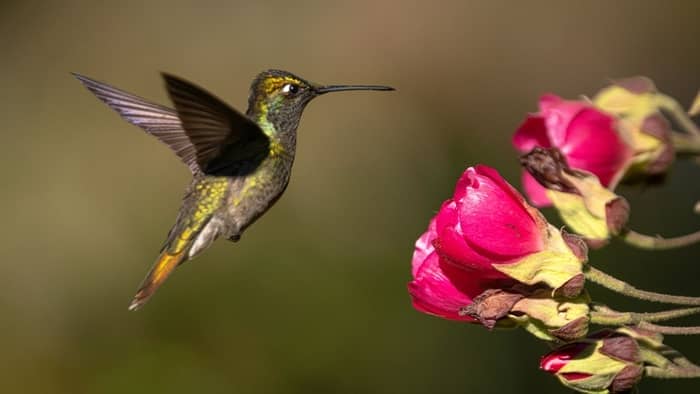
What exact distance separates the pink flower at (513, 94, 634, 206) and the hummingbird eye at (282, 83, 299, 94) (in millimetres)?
474

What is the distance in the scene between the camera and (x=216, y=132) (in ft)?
6.35

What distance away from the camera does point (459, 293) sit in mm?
1506

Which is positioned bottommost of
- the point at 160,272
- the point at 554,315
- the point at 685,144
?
the point at 160,272

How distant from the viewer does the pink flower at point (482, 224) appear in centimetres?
143

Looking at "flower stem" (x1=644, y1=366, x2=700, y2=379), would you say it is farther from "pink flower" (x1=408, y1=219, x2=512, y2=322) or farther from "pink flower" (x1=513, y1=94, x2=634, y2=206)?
"pink flower" (x1=513, y1=94, x2=634, y2=206)

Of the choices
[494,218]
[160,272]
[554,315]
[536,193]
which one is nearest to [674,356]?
[554,315]

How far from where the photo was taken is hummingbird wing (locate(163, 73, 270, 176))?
5.63 ft

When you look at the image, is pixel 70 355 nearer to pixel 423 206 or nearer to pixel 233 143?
pixel 423 206

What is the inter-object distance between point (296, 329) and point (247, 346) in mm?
220

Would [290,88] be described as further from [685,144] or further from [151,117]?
[685,144]

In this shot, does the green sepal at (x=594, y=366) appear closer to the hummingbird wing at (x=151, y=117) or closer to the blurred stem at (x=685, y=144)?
the blurred stem at (x=685, y=144)

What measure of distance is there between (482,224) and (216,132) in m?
0.70

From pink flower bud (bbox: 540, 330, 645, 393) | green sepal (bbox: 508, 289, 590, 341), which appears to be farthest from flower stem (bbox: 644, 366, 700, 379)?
green sepal (bbox: 508, 289, 590, 341)

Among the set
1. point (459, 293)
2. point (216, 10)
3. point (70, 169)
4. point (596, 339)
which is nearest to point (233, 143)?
point (459, 293)
